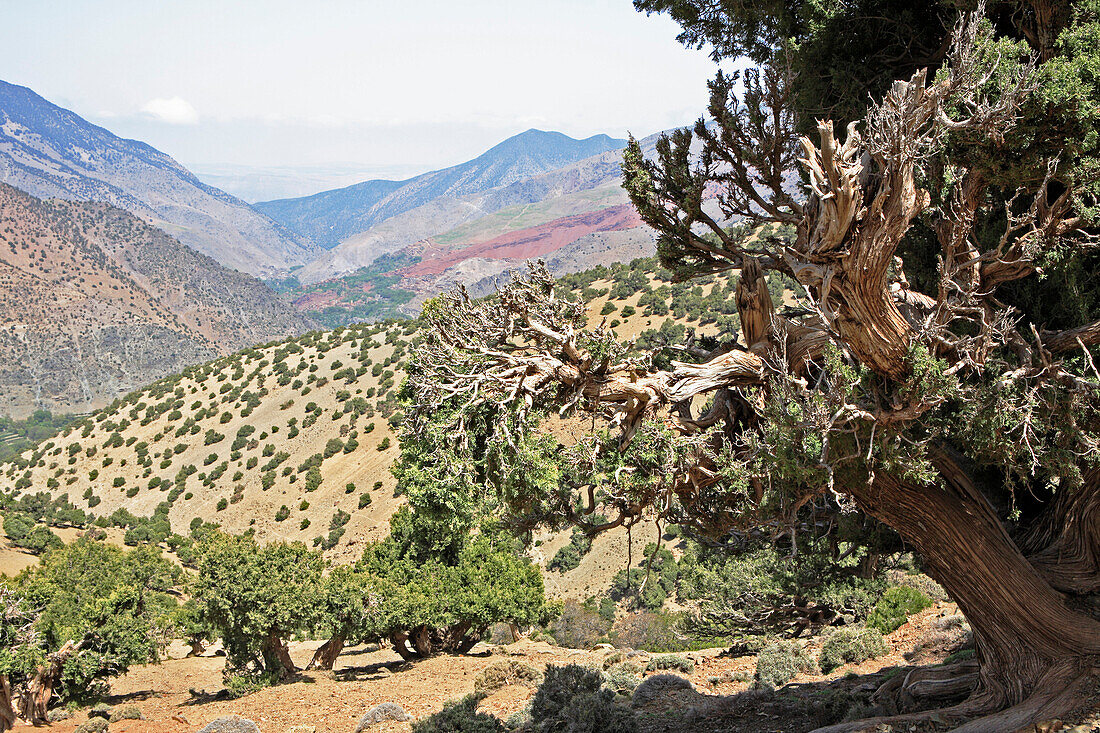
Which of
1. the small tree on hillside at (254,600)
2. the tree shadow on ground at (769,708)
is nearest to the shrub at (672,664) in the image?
the tree shadow on ground at (769,708)

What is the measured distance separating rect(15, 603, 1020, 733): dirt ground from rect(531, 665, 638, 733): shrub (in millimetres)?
684

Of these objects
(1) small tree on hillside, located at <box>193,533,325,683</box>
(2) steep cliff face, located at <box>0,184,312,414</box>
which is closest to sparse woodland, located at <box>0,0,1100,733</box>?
(1) small tree on hillside, located at <box>193,533,325,683</box>

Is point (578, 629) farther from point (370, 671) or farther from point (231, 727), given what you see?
point (231, 727)

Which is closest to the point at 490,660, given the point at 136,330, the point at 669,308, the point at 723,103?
the point at 723,103

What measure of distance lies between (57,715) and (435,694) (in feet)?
24.0

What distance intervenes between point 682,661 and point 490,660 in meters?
5.35

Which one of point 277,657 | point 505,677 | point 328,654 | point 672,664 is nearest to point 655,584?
point 328,654

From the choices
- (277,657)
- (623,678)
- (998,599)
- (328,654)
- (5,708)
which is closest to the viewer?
(998,599)

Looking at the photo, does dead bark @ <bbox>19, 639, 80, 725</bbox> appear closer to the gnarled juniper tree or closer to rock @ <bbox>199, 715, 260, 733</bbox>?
rock @ <bbox>199, 715, 260, 733</bbox>

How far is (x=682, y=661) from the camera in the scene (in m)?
13.0

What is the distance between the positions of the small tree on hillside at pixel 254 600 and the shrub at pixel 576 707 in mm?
7325

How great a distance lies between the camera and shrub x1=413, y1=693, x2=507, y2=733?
948cm

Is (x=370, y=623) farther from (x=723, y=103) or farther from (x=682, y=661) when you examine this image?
(x=723, y=103)

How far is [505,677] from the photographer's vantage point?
42.6 feet
